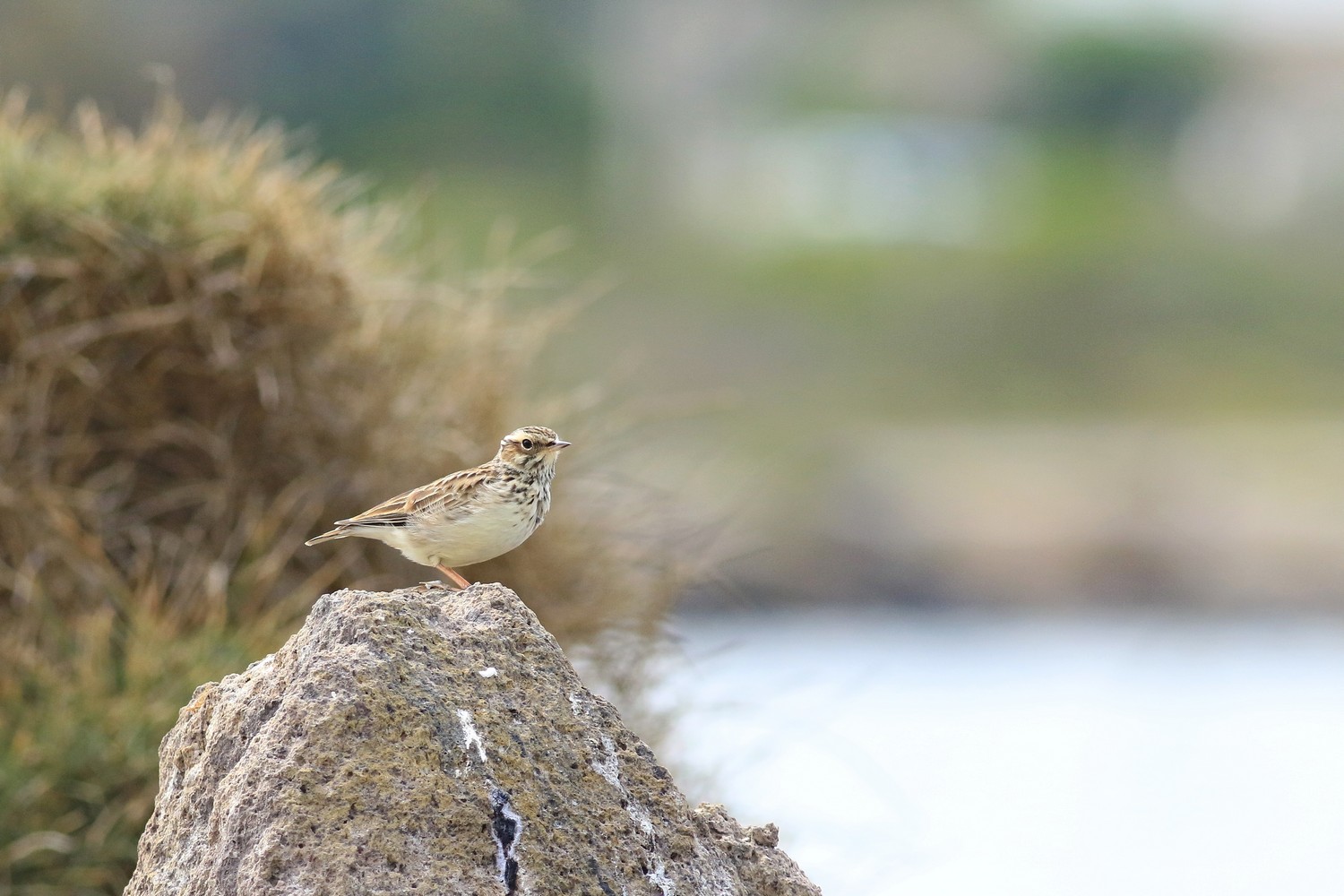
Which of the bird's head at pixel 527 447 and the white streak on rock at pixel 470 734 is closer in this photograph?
the white streak on rock at pixel 470 734

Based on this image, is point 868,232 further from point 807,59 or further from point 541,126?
point 541,126

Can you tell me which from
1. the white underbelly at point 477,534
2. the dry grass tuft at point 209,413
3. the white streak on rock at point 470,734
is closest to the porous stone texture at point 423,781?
the white streak on rock at point 470,734

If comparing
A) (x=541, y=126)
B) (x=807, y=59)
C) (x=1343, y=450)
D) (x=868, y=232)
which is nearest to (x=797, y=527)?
(x=1343, y=450)

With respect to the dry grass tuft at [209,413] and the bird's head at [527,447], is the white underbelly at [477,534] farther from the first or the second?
the dry grass tuft at [209,413]

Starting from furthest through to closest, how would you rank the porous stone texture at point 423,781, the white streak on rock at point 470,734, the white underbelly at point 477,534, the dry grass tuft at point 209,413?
the dry grass tuft at point 209,413, the white underbelly at point 477,534, the white streak on rock at point 470,734, the porous stone texture at point 423,781

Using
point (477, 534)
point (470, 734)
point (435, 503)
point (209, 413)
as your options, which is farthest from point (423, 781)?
point (209, 413)

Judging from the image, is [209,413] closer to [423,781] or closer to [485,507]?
[485,507]
